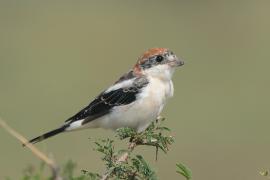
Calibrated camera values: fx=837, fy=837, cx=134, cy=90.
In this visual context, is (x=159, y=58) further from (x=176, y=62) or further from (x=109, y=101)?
(x=109, y=101)

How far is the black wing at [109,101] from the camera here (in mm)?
6012

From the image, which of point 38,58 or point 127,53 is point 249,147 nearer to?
point 127,53

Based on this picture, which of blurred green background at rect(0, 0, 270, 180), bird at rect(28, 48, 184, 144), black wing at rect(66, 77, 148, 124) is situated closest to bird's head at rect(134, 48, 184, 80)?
bird at rect(28, 48, 184, 144)

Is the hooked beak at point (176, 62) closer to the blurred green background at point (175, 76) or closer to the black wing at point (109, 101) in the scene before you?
the black wing at point (109, 101)

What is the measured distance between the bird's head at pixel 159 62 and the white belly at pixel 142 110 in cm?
9

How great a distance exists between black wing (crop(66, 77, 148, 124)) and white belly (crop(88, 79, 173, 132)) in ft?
0.15

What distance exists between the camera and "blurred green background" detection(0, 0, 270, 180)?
15.1 metres

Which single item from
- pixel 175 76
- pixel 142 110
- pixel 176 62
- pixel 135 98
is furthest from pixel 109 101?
pixel 175 76

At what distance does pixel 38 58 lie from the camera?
2284 centimetres

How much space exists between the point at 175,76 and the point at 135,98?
1387 cm

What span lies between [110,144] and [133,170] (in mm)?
235

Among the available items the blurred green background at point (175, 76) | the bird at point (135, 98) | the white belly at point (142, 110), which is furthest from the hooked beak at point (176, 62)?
the blurred green background at point (175, 76)

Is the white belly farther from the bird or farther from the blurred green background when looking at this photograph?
the blurred green background

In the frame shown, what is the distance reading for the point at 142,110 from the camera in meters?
5.77
